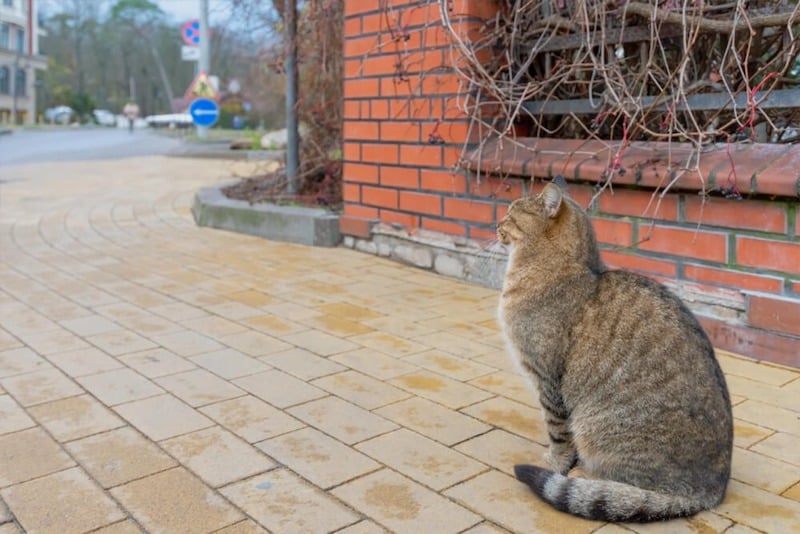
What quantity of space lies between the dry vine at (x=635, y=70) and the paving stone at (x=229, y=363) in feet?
6.69

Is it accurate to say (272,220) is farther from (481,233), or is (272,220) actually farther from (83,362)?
(83,362)

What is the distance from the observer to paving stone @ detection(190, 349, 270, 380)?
129 inches

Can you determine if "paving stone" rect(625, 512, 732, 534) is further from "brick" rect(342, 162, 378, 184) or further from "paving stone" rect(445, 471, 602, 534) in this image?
"brick" rect(342, 162, 378, 184)

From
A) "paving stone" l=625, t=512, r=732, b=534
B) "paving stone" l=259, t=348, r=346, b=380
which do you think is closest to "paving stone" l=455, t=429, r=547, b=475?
"paving stone" l=625, t=512, r=732, b=534

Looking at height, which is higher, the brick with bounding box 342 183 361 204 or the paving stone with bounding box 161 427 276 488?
the brick with bounding box 342 183 361 204

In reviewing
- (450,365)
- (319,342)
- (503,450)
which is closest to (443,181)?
(319,342)

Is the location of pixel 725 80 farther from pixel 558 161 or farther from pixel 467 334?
pixel 467 334

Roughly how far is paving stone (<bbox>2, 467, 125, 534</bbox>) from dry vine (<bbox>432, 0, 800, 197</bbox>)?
284 cm

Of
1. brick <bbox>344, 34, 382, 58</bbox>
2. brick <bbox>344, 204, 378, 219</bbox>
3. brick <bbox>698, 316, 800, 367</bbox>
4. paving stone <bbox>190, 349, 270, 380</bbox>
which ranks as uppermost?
brick <bbox>344, 34, 382, 58</bbox>

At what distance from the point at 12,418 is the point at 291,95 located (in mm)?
4678

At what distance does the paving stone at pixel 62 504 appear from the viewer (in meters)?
2.03

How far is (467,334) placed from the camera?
389 cm

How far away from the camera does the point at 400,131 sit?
5297 millimetres

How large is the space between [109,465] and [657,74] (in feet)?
10.9
